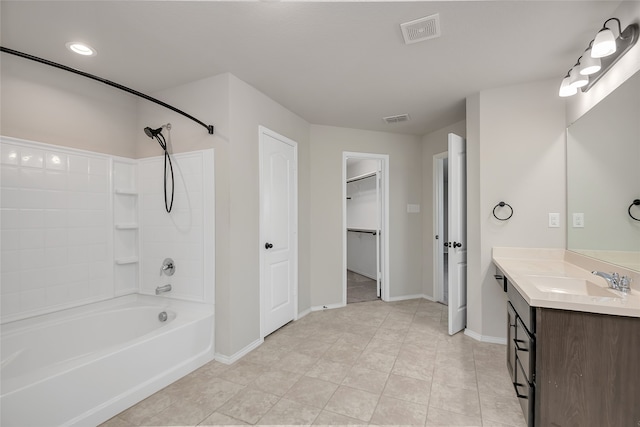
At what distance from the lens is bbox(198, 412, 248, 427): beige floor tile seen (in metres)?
1.68

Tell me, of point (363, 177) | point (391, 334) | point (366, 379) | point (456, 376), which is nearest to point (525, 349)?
point (456, 376)

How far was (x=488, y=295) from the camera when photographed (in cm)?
273

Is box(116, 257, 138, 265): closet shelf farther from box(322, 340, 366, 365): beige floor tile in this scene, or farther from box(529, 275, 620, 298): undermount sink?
box(529, 275, 620, 298): undermount sink

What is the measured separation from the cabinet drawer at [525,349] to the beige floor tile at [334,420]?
934mm

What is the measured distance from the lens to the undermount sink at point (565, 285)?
165 centimetres

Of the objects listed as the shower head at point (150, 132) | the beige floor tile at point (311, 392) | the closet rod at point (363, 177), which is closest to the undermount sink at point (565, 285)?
the beige floor tile at point (311, 392)

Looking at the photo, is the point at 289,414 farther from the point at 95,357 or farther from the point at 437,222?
the point at 437,222

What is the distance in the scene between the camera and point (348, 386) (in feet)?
6.72

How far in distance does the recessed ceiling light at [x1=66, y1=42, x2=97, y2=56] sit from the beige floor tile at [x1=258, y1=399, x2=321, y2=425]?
8.98 feet

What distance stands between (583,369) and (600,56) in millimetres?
1662

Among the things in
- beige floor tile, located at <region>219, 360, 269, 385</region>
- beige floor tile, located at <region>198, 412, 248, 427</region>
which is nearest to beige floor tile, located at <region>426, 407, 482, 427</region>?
beige floor tile, located at <region>198, 412, 248, 427</region>

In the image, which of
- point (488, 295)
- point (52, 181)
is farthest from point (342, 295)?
point (52, 181)

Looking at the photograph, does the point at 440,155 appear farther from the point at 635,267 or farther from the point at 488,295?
the point at 635,267

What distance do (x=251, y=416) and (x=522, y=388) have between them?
1.58 m
